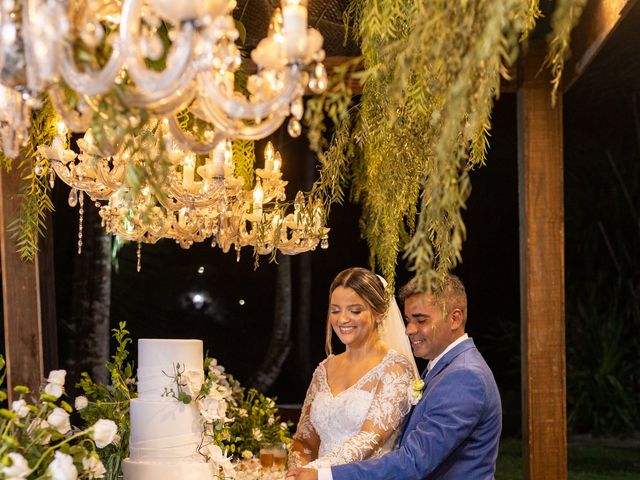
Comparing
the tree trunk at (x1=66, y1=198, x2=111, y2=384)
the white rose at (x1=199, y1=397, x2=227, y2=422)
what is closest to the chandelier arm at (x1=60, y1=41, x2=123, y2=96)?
the white rose at (x1=199, y1=397, x2=227, y2=422)

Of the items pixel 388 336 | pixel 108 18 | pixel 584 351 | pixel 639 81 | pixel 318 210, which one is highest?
pixel 639 81

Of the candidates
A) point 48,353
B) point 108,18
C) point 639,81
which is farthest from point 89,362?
point 108,18

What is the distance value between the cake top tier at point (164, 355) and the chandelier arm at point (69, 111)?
4.28 ft

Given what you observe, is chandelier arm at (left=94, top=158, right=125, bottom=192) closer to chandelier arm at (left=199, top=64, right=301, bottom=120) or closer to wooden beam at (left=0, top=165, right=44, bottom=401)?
wooden beam at (left=0, top=165, right=44, bottom=401)

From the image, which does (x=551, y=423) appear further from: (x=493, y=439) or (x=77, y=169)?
(x=77, y=169)

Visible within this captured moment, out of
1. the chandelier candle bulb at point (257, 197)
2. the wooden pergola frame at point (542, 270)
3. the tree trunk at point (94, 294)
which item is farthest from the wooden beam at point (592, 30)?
the tree trunk at point (94, 294)

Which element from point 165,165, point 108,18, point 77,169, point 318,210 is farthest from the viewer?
point 77,169

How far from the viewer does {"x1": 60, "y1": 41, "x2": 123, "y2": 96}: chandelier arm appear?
5.57ft

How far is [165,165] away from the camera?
1.76 metres

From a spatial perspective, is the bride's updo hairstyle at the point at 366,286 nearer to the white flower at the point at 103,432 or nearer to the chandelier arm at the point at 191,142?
the white flower at the point at 103,432

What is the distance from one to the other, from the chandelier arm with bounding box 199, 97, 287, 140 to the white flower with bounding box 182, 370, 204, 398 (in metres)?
1.26

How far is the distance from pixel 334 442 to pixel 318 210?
3.15ft

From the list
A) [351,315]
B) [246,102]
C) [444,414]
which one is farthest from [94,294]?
[246,102]

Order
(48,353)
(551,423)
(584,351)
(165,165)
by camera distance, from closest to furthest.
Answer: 1. (165,165)
2. (551,423)
3. (48,353)
4. (584,351)
